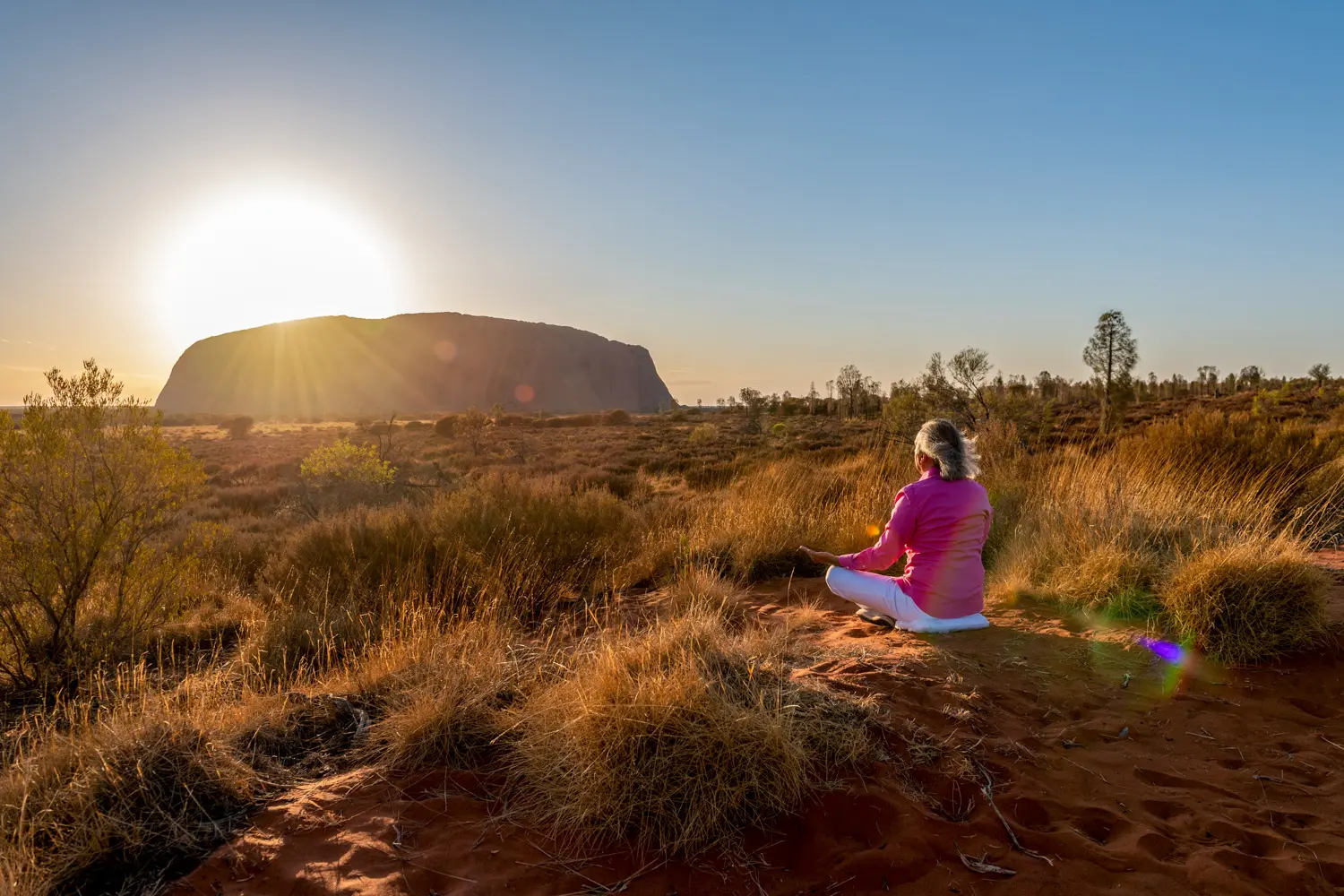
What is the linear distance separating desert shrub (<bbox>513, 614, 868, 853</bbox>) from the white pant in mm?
1605

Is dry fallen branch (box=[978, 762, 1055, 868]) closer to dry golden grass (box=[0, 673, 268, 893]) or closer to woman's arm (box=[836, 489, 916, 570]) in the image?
woman's arm (box=[836, 489, 916, 570])

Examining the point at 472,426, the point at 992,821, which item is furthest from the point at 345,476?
the point at 992,821

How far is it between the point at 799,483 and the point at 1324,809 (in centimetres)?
658

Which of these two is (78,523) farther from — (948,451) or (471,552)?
(948,451)

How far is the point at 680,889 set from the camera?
2.23 m

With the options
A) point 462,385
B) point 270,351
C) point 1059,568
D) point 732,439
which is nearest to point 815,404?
point 732,439

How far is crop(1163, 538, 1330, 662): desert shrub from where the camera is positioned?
13.1 feet

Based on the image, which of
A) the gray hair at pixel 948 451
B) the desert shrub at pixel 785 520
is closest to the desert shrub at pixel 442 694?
the gray hair at pixel 948 451

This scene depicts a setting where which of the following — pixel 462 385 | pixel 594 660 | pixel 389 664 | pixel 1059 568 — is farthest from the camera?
pixel 462 385

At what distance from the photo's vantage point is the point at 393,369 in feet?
326

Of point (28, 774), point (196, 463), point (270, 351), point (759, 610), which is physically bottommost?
point (759, 610)

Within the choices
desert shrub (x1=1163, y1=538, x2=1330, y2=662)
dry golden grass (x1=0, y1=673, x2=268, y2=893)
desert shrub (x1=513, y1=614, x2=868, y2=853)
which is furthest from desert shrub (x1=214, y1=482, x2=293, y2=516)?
desert shrub (x1=1163, y1=538, x2=1330, y2=662)

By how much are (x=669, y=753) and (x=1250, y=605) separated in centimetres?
Answer: 397

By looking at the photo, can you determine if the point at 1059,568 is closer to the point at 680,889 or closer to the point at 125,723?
the point at 680,889
